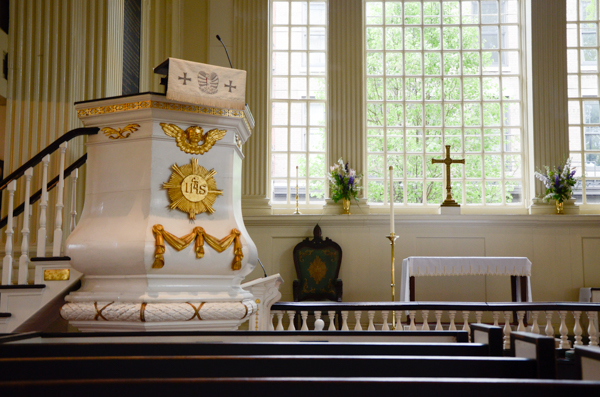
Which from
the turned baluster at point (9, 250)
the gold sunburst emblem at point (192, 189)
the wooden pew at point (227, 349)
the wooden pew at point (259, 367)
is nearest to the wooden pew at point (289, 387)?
the wooden pew at point (259, 367)

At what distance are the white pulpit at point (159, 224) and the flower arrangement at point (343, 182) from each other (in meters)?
4.08

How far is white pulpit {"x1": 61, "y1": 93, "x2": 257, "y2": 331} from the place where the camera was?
2.75 meters

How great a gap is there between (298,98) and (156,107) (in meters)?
5.12

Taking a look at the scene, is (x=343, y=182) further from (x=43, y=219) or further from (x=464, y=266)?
(x=43, y=219)

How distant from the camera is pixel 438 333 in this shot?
220 centimetres

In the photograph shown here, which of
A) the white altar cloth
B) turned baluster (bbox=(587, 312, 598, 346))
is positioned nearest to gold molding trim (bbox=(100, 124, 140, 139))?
turned baluster (bbox=(587, 312, 598, 346))

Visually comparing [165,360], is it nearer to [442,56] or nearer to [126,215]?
[126,215]

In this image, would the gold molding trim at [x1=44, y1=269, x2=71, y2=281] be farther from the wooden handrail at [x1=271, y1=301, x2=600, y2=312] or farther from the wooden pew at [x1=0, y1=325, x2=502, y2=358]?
the wooden handrail at [x1=271, y1=301, x2=600, y2=312]

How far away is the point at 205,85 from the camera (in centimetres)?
292

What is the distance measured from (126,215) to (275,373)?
5.44 feet

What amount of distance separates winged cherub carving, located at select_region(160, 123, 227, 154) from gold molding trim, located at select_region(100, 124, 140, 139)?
0.52 feet

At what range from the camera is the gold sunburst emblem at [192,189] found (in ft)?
9.43

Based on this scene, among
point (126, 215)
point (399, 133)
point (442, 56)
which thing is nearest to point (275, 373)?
point (126, 215)

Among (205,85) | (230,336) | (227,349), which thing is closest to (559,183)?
(205,85)
